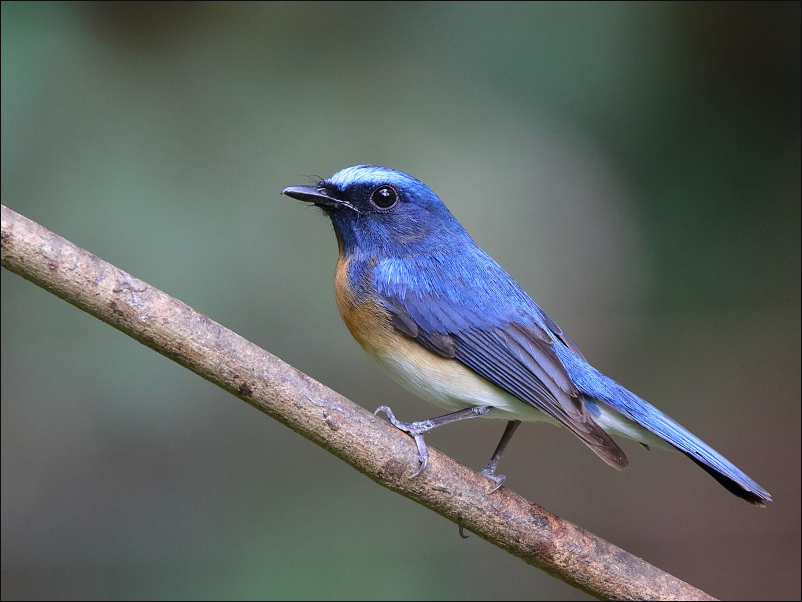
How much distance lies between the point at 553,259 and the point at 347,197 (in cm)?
302

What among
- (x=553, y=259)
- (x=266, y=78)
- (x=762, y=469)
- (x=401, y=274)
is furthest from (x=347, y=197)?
(x=762, y=469)

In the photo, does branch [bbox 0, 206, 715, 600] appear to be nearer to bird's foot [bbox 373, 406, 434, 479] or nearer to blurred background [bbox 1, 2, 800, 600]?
bird's foot [bbox 373, 406, 434, 479]

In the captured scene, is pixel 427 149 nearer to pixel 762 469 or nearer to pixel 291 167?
pixel 291 167

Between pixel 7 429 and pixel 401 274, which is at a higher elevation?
pixel 401 274

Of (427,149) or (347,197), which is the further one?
(427,149)

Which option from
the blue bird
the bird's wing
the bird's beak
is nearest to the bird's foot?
the blue bird

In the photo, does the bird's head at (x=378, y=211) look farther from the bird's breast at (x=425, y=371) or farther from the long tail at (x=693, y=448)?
the long tail at (x=693, y=448)

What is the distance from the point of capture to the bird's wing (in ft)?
9.02

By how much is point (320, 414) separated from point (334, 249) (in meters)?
3.24

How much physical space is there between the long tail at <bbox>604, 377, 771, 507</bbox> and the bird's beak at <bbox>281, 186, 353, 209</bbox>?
124cm

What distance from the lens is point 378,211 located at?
316 cm

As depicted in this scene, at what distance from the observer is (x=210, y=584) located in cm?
428

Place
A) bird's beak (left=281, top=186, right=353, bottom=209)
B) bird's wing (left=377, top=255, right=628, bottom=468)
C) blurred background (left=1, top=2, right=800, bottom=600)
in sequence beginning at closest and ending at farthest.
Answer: bird's wing (left=377, top=255, right=628, bottom=468)
bird's beak (left=281, top=186, right=353, bottom=209)
blurred background (left=1, top=2, right=800, bottom=600)

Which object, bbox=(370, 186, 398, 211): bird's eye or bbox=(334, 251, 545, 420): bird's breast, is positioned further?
bbox=(370, 186, 398, 211): bird's eye
